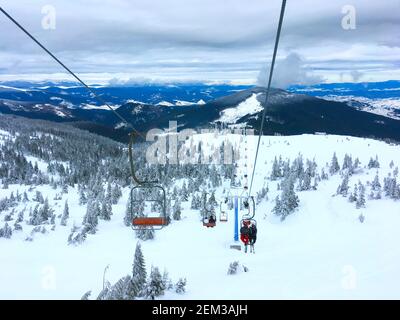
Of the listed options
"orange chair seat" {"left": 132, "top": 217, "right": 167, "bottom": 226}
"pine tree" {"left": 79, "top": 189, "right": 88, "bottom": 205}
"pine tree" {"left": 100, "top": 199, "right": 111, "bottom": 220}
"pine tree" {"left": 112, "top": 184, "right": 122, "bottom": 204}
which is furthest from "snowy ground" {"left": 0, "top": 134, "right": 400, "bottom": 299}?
"orange chair seat" {"left": 132, "top": 217, "right": 167, "bottom": 226}

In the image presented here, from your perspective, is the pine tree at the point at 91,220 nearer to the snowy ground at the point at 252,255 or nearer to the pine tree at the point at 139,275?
the snowy ground at the point at 252,255

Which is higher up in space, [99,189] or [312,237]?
[99,189]

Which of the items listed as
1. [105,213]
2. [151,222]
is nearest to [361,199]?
[105,213]

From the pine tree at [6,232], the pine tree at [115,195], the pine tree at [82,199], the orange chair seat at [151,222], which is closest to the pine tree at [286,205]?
the pine tree at [115,195]

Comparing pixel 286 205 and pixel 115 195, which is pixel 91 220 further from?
pixel 286 205

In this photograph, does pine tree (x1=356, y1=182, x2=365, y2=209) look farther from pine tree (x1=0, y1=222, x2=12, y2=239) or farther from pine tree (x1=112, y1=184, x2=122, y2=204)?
pine tree (x1=0, y1=222, x2=12, y2=239)

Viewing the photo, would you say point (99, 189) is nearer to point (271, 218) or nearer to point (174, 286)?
point (271, 218)

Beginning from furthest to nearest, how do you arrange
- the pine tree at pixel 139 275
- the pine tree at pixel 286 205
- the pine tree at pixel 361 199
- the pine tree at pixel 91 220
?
the pine tree at pixel 286 205
the pine tree at pixel 361 199
the pine tree at pixel 91 220
the pine tree at pixel 139 275
